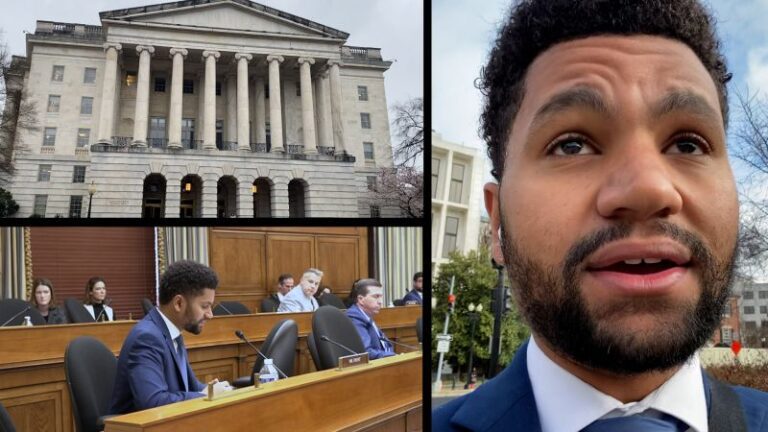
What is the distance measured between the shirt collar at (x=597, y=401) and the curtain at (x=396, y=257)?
0.29 meters

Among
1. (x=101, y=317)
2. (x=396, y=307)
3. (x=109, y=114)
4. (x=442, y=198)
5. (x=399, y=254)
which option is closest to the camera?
(x=442, y=198)

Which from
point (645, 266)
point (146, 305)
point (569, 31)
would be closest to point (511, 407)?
point (645, 266)

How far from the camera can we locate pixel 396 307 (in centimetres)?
116

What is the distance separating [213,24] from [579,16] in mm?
19172

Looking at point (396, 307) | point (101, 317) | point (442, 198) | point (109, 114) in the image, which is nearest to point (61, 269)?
point (101, 317)

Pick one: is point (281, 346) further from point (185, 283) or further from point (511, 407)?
point (511, 407)

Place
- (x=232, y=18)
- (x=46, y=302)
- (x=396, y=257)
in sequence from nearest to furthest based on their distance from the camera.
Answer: (x=396, y=257), (x=46, y=302), (x=232, y=18)

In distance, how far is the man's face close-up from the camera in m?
0.44

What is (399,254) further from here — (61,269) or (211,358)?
(61,269)

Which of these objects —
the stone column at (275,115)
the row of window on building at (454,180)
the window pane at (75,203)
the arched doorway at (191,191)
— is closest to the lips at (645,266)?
the row of window on building at (454,180)

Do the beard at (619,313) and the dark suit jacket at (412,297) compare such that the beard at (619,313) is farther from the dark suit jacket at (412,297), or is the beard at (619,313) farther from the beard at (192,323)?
the beard at (192,323)

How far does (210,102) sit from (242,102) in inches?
29.6

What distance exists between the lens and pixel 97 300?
1.43m

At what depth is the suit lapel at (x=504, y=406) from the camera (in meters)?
0.48
